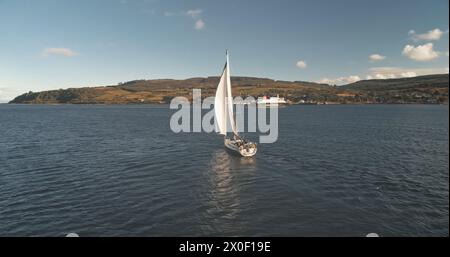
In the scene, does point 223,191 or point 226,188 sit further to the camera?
point 226,188

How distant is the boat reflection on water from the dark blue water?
0.15m

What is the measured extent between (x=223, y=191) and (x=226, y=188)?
1.47 meters

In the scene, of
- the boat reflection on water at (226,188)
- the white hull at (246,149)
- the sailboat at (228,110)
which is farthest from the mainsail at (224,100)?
the boat reflection on water at (226,188)

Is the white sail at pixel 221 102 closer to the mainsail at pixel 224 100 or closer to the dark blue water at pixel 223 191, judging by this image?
the mainsail at pixel 224 100

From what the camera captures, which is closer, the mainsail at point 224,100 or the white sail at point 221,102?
the mainsail at point 224,100

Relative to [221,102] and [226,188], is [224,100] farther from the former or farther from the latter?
[226,188]

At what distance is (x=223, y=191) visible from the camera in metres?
43.6

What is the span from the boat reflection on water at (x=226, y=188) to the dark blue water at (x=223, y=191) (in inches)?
6.1

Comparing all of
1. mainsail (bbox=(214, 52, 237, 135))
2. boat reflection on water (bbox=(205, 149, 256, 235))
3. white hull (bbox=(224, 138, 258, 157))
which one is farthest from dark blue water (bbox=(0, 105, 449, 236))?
mainsail (bbox=(214, 52, 237, 135))

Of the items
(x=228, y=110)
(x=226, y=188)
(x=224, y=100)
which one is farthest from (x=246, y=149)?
(x=226, y=188)

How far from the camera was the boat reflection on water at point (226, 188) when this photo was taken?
1304 inches
